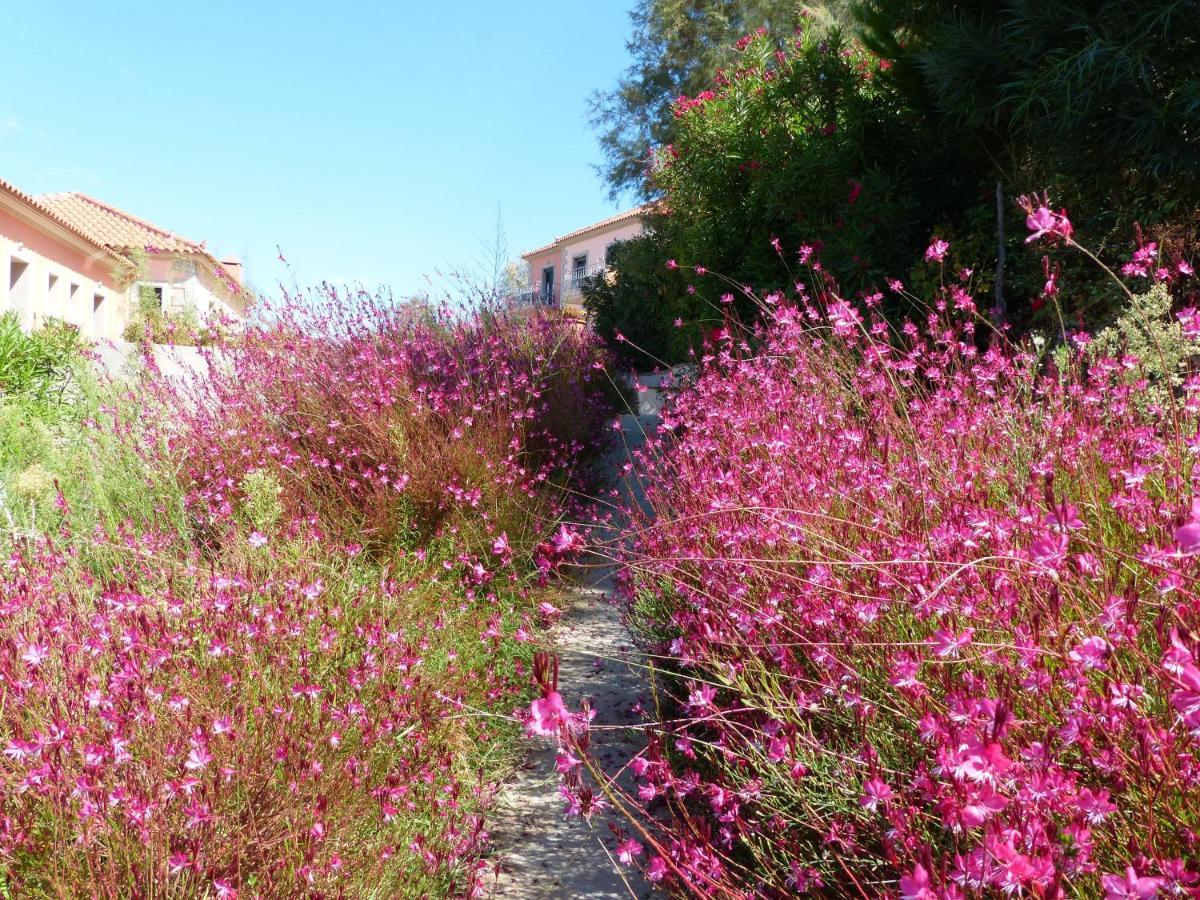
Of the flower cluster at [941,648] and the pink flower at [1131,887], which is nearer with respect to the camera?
the pink flower at [1131,887]

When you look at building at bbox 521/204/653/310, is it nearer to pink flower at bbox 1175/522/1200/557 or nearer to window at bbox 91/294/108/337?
window at bbox 91/294/108/337

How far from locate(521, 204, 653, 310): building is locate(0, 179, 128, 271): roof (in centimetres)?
1502

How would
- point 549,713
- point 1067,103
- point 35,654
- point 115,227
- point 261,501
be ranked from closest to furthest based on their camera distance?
point 549,713, point 35,654, point 261,501, point 1067,103, point 115,227

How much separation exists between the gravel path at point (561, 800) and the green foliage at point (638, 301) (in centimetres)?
630

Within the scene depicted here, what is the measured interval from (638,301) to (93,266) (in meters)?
19.3

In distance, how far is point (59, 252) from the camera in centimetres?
2219

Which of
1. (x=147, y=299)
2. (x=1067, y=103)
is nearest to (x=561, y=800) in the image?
(x=1067, y=103)

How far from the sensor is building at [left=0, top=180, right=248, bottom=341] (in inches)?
747

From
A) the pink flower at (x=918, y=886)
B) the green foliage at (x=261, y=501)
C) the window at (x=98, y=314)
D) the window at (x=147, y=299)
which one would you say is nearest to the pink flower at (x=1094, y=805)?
the pink flower at (x=918, y=886)

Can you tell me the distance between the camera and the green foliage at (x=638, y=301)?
12.0 metres

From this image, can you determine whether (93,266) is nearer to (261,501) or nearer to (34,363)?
(34,363)

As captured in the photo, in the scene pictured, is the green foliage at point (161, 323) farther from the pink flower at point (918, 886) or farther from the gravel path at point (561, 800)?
the pink flower at point (918, 886)

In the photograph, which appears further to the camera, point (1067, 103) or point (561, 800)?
point (1067, 103)

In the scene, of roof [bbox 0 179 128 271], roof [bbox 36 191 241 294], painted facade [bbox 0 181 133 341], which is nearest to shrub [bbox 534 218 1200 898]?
painted facade [bbox 0 181 133 341]
